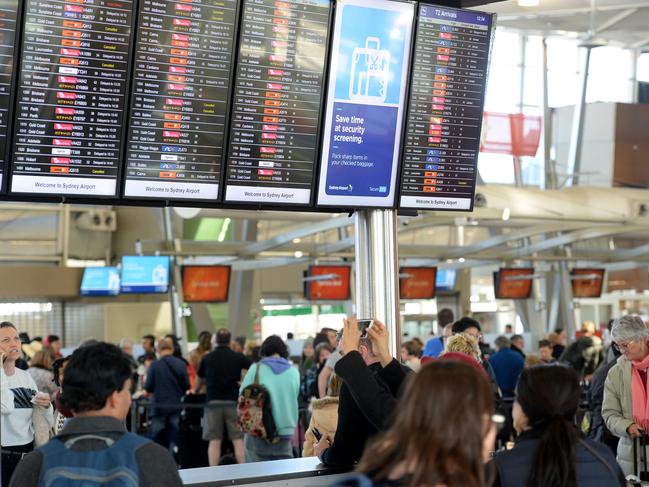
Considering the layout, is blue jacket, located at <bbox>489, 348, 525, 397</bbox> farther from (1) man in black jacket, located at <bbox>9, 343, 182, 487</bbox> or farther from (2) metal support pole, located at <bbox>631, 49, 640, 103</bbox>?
(2) metal support pole, located at <bbox>631, 49, 640, 103</bbox>

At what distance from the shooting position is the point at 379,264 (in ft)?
17.2

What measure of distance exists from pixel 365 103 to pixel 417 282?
52.2 ft

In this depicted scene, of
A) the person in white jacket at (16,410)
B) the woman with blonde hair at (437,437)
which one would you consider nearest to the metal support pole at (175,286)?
the person in white jacket at (16,410)

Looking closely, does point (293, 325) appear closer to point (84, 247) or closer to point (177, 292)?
point (84, 247)

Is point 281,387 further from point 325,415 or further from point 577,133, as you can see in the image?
point 577,133

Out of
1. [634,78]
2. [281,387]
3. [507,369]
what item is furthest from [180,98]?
[634,78]

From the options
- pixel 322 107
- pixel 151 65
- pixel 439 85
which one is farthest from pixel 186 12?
pixel 439 85

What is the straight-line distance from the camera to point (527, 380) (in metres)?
2.91

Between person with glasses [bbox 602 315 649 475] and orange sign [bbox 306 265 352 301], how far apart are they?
14.1 metres

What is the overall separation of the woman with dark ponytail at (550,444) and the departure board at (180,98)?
2139mm

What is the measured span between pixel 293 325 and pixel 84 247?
6.36 m

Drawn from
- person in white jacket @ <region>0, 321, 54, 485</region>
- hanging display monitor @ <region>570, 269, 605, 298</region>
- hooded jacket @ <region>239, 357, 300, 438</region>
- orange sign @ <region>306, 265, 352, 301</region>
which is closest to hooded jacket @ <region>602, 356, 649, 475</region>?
person in white jacket @ <region>0, 321, 54, 485</region>

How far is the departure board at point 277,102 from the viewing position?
186 inches

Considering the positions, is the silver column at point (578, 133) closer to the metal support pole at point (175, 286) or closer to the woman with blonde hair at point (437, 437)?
the metal support pole at point (175, 286)
